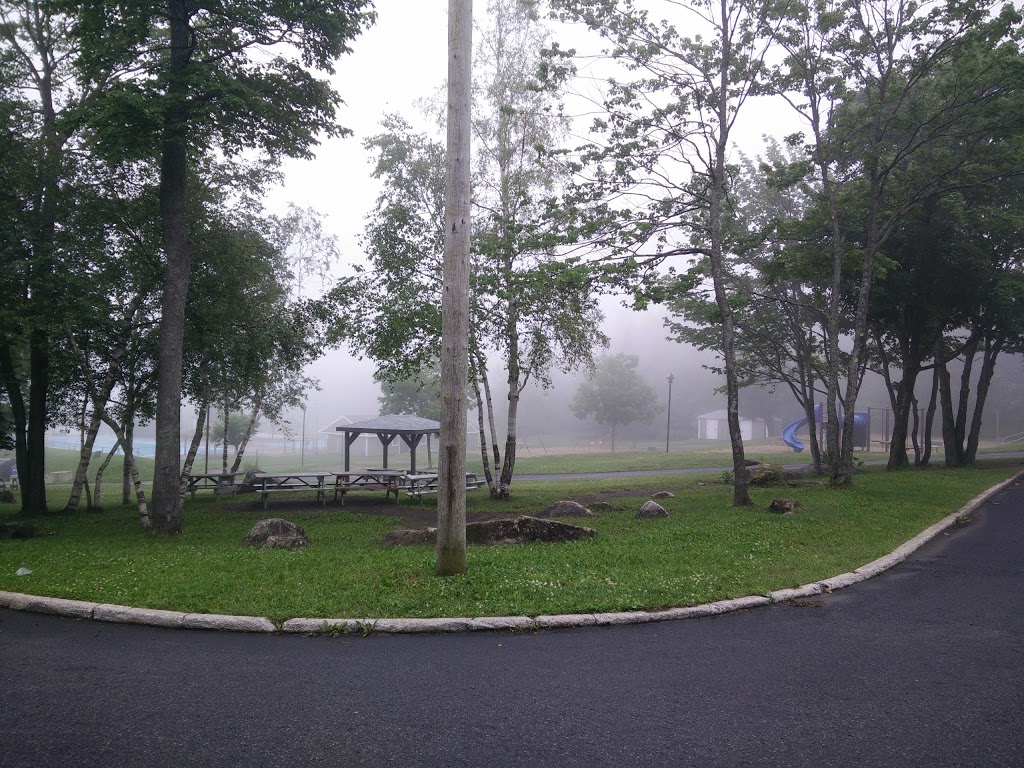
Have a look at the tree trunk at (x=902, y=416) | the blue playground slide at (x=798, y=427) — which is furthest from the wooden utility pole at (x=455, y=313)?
the blue playground slide at (x=798, y=427)

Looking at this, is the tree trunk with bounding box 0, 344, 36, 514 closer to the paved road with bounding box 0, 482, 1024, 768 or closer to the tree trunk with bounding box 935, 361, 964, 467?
the paved road with bounding box 0, 482, 1024, 768

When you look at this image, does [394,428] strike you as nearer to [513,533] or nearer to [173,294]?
[173,294]

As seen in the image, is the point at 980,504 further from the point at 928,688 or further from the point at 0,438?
the point at 0,438

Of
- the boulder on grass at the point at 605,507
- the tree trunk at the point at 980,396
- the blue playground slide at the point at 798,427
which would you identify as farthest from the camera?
the blue playground slide at the point at 798,427

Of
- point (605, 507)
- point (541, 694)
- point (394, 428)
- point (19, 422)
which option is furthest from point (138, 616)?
point (394, 428)

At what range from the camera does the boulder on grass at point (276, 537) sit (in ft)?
33.9

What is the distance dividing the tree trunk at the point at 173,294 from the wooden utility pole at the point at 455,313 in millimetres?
6957

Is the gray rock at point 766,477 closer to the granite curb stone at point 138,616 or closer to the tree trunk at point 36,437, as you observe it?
the granite curb stone at point 138,616

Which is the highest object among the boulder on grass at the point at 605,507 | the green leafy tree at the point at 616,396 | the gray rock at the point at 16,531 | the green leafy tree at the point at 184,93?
the green leafy tree at the point at 184,93

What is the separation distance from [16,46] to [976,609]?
74.8 feet

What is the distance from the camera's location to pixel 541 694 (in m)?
4.18

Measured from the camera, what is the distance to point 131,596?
6.55 m

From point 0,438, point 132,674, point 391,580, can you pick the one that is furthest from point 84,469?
point 132,674

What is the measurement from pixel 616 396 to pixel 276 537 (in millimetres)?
60697
